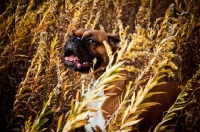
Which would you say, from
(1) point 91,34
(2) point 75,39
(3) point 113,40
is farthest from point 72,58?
(3) point 113,40

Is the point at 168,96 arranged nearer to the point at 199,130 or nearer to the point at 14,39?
the point at 199,130

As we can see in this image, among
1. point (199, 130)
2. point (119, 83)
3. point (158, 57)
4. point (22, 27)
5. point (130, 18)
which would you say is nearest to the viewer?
point (158, 57)

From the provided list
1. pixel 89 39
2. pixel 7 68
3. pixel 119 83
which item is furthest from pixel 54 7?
pixel 119 83

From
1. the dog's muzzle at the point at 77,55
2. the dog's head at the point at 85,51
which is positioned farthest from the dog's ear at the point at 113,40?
the dog's muzzle at the point at 77,55

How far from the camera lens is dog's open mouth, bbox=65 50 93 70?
3195 millimetres

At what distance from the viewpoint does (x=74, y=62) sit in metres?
3.25

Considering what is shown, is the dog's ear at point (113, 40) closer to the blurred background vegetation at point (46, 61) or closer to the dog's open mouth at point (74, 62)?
the blurred background vegetation at point (46, 61)

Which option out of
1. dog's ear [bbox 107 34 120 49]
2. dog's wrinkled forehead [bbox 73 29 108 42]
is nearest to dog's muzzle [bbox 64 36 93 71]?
dog's wrinkled forehead [bbox 73 29 108 42]

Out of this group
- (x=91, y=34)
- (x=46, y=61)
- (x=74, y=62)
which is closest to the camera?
(x=74, y=62)

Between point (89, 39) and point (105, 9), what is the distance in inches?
75.4

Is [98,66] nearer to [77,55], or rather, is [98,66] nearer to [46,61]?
[77,55]

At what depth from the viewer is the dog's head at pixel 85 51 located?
3211 millimetres

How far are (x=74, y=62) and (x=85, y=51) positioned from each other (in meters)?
0.19

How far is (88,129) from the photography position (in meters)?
3.14
